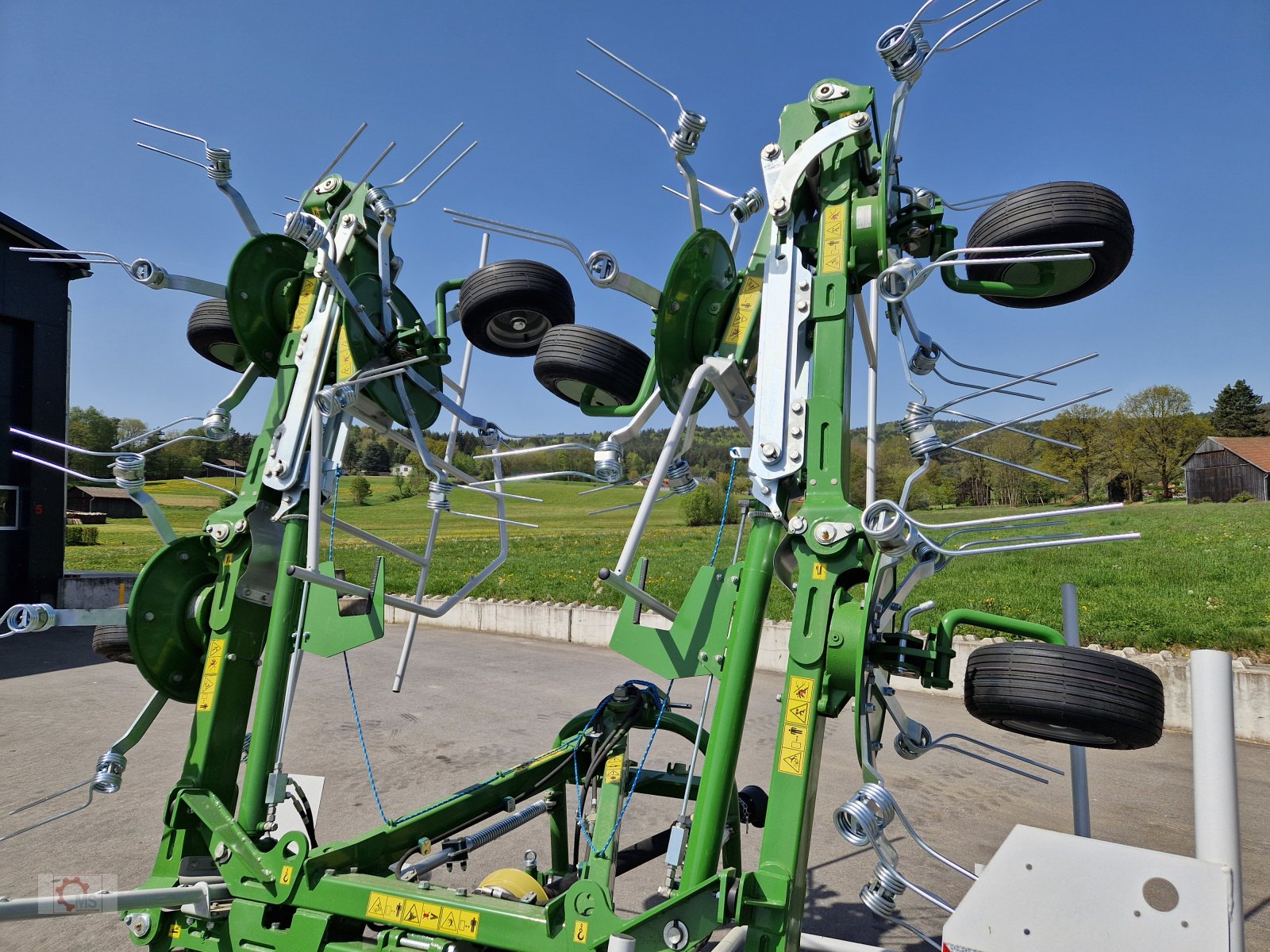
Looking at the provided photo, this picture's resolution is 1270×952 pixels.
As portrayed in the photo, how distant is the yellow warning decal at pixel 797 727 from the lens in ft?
10.0

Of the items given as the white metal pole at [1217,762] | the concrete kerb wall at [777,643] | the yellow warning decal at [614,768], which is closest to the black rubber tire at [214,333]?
the yellow warning decal at [614,768]

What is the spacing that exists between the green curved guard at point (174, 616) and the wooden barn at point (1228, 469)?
3221 centimetres

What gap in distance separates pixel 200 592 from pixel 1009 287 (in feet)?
13.5

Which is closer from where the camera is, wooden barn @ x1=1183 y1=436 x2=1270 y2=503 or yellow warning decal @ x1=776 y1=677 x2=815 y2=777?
yellow warning decal @ x1=776 y1=677 x2=815 y2=777

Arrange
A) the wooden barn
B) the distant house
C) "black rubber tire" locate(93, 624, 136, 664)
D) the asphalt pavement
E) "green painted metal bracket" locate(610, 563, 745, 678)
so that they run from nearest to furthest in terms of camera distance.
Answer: "green painted metal bracket" locate(610, 563, 745, 678) < "black rubber tire" locate(93, 624, 136, 664) < the asphalt pavement < the wooden barn < the distant house

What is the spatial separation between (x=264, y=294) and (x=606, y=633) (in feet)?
39.1

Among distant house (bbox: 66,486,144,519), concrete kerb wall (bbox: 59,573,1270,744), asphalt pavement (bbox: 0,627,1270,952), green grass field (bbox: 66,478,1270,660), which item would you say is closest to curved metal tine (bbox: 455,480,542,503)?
green grass field (bbox: 66,478,1270,660)

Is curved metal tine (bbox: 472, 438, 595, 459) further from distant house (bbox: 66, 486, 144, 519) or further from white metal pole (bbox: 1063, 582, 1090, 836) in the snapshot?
distant house (bbox: 66, 486, 144, 519)

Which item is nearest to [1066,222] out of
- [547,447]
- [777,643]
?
[547,447]

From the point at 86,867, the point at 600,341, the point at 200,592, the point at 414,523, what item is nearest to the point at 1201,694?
the point at 600,341

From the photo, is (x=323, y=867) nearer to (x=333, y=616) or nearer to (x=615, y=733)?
(x=333, y=616)

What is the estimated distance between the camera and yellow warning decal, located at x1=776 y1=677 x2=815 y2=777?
3.06 meters

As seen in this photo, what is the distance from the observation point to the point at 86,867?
5484mm

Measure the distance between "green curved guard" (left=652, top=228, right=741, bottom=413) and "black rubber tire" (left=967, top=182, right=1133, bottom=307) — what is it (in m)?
1.05
